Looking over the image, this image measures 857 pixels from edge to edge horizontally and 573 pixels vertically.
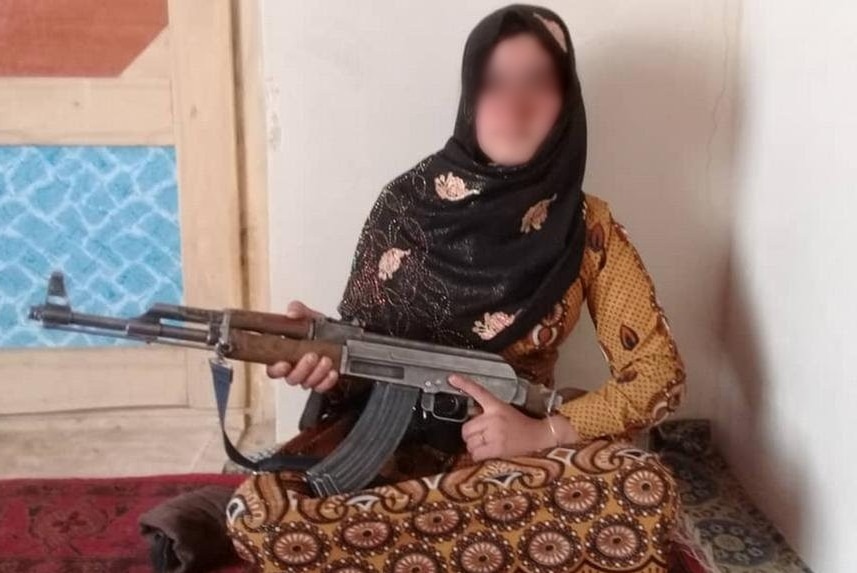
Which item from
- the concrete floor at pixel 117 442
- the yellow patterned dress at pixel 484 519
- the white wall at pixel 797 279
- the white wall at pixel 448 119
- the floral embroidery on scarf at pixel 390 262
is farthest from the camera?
the concrete floor at pixel 117 442

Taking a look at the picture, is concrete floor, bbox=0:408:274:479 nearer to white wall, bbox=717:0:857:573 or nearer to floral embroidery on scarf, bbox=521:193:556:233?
floral embroidery on scarf, bbox=521:193:556:233

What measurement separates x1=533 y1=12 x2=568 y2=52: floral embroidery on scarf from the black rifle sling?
1.67 feet

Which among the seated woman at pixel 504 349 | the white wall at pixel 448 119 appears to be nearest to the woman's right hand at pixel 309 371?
the seated woman at pixel 504 349

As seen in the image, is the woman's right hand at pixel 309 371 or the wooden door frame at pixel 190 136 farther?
the wooden door frame at pixel 190 136

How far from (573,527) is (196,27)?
110 cm

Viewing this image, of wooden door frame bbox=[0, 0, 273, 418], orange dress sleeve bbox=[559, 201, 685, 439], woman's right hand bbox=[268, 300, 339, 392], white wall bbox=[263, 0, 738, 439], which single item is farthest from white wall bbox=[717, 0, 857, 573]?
wooden door frame bbox=[0, 0, 273, 418]

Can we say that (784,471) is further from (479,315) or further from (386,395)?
(386,395)

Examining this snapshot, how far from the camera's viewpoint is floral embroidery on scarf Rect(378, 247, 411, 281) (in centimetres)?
146

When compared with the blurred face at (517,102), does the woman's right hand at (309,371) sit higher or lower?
lower

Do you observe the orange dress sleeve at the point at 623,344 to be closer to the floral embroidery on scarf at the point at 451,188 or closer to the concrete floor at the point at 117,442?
the floral embroidery on scarf at the point at 451,188

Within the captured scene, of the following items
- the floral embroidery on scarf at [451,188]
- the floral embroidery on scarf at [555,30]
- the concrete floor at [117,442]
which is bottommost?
the concrete floor at [117,442]

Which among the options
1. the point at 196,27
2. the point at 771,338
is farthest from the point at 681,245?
the point at 196,27

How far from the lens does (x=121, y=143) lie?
1.85 metres

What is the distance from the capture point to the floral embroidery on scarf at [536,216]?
4.60ft
